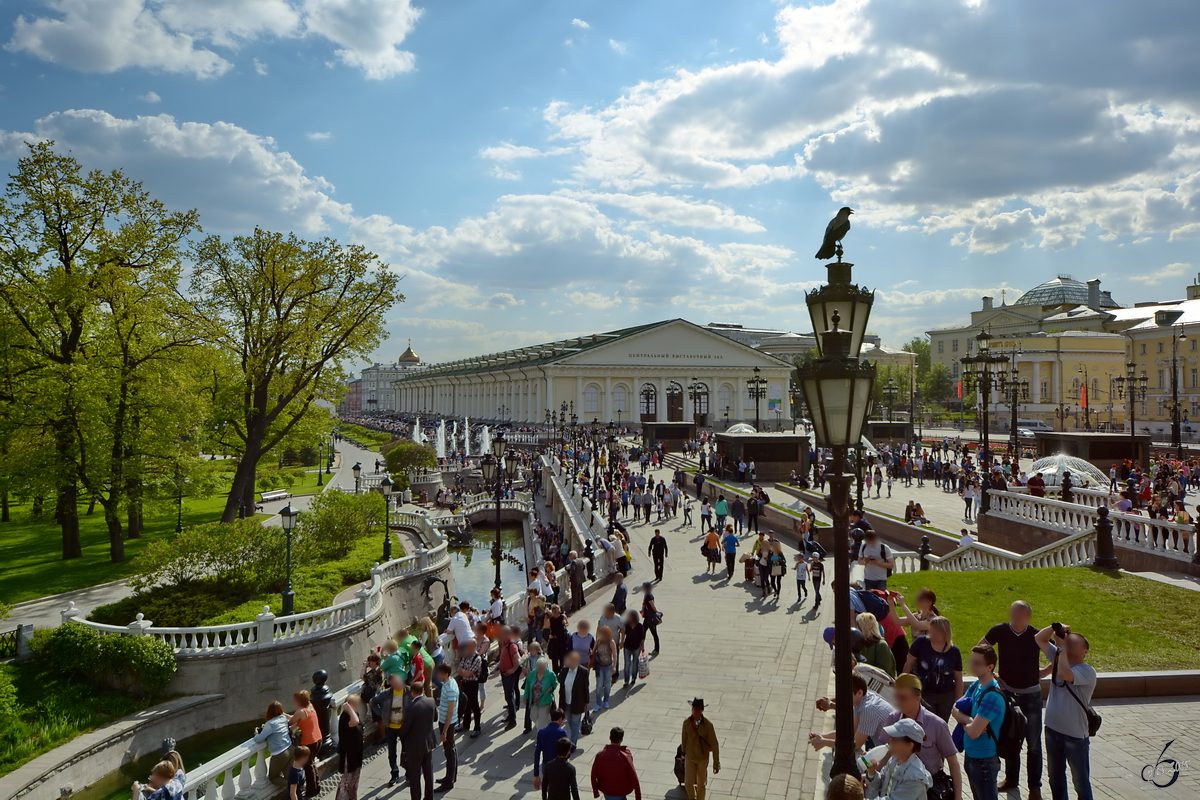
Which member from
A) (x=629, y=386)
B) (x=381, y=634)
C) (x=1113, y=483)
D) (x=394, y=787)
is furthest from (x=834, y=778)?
(x=629, y=386)

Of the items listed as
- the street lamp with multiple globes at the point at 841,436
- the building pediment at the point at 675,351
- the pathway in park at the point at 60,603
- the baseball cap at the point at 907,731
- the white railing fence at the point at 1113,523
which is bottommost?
the pathway in park at the point at 60,603

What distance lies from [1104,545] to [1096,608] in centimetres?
227

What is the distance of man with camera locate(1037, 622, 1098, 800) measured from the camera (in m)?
5.46

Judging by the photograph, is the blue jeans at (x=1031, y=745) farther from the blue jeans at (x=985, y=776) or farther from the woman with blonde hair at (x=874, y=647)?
the woman with blonde hair at (x=874, y=647)

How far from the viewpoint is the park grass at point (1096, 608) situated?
30.2 feet

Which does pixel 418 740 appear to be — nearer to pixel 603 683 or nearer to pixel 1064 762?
pixel 603 683

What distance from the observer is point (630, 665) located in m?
10.1

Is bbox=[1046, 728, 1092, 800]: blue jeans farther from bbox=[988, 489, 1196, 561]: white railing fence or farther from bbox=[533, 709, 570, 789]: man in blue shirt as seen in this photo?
bbox=[988, 489, 1196, 561]: white railing fence

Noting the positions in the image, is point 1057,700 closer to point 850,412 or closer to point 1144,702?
point 850,412

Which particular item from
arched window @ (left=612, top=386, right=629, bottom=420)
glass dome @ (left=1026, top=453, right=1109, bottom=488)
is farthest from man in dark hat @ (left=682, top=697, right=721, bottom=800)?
arched window @ (left=612, top=386, right=629, bottom=420)

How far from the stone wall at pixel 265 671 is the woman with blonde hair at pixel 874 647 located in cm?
1173

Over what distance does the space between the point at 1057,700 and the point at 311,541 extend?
19.8 m

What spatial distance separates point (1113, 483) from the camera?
78.7ft

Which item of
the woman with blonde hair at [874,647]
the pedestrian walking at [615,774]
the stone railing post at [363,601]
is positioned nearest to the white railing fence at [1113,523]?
the woman with blonde hair at [874,647]
